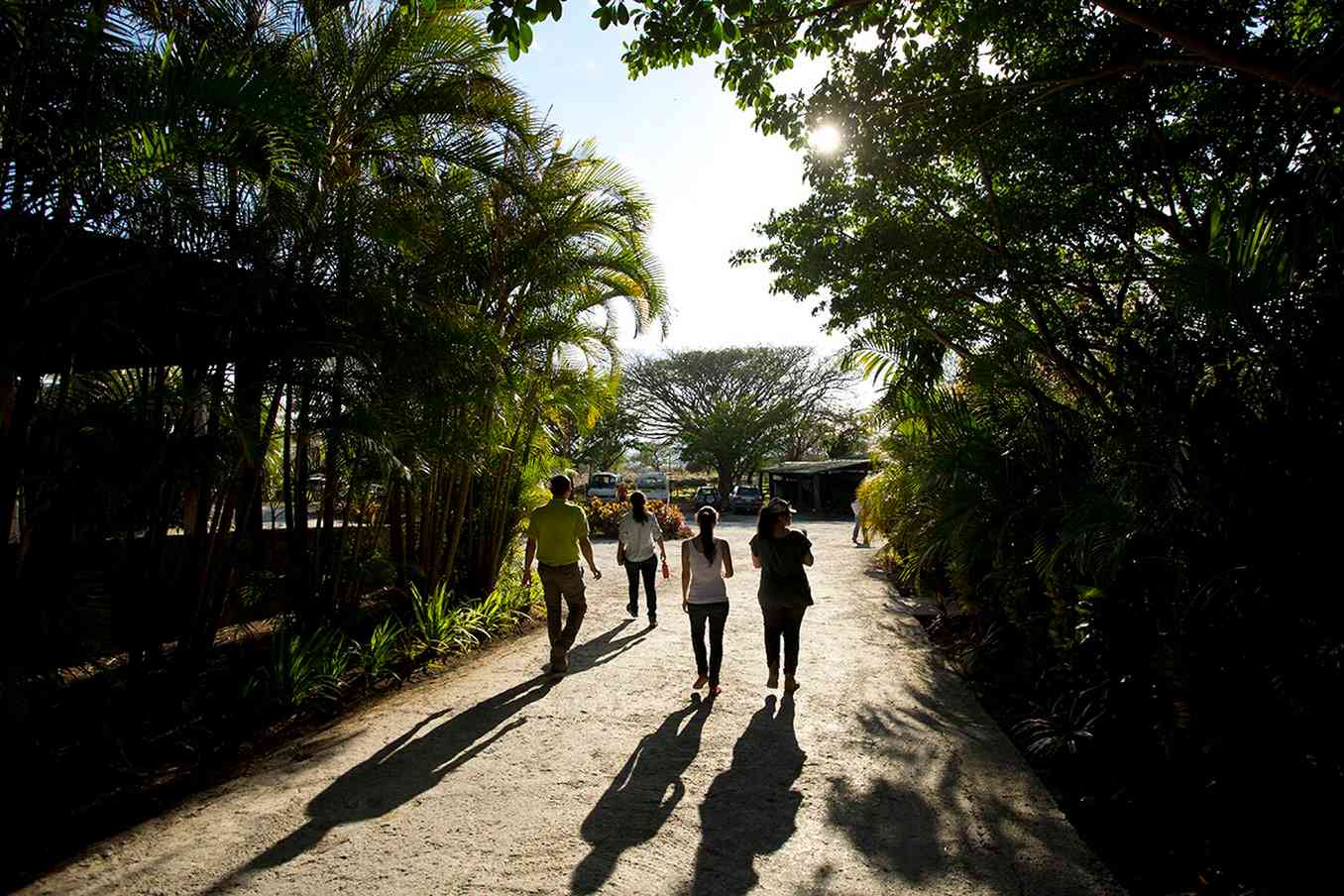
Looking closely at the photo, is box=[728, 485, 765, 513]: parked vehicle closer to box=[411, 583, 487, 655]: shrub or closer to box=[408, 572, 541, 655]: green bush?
box=[408, 572, 541, 655]: green bush

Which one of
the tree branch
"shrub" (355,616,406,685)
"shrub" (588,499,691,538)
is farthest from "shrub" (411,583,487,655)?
"shrub" (588,499,691,538)

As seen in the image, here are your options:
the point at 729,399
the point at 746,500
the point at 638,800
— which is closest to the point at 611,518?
the point at 746,500

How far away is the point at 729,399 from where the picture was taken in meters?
46.8

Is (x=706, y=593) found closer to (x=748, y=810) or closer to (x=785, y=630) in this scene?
(x=785, y=630)

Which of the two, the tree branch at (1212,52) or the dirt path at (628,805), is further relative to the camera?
the tree branch at (1212,52)

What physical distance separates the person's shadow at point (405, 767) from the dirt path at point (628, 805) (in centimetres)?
2

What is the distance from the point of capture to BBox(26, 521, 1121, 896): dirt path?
316cm

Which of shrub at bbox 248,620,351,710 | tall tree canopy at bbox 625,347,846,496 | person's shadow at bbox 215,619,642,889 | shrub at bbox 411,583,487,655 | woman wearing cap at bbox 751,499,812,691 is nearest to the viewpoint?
person's shadow at bbox 215,619,642,889

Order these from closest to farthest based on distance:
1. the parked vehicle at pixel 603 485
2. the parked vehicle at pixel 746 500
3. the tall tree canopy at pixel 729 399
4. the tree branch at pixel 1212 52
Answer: the tree branch at pixel 1212 52 → the parked vehicle at pixel 603 485 → the parked vehicle at pixel 746 500 → the tall tree canopy at pixel 729 399

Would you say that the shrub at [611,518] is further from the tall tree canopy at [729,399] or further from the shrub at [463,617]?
the tall tree canopy at [729,399]

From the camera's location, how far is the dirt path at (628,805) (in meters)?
3.16

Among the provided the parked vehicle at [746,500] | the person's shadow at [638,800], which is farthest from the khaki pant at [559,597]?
the parked vehicle at [746,500]

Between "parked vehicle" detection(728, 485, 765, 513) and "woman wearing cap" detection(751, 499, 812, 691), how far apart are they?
99.1 feet

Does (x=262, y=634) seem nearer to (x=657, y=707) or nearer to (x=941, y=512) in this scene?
(x=657, y=707)
